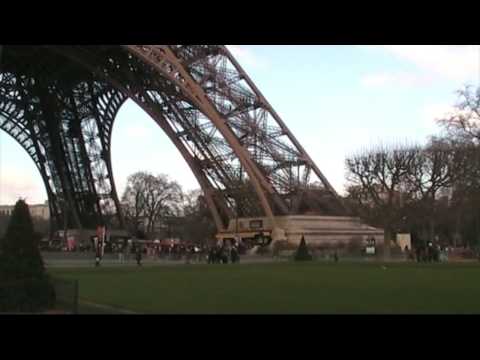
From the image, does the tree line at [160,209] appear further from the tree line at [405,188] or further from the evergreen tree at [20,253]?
the evergreen tree at [20,253]

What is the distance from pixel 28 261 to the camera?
1490 cm

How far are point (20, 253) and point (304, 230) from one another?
35874 millimetres

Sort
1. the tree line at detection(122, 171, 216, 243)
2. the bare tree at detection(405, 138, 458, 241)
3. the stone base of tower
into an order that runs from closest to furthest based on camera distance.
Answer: the stone base of tower → the bare tree at detection(405, 138, 458, 241) → the tree line at detection(122, 171, 216, 243)

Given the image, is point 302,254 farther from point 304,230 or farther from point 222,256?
point 304,230

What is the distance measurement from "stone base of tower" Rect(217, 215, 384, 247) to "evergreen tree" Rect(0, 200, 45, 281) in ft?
113

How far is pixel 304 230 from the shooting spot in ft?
163

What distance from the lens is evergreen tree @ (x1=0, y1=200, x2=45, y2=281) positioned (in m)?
14.7

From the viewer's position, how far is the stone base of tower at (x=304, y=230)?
162ft

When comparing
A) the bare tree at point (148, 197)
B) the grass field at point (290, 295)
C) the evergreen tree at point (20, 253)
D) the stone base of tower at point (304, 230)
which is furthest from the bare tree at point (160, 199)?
the evergreen tree at point (20, 253)

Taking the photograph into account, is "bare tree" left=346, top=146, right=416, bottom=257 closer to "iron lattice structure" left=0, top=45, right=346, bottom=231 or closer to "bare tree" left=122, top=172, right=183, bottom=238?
"iron lattice structure" left=0, top=45, right=346, bottom=231

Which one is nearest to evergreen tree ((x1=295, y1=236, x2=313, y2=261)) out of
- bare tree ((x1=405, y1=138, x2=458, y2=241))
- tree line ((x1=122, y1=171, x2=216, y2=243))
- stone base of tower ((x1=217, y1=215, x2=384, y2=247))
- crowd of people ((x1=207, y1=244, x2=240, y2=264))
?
stone base of tower ((x1=217, y1=215, x2=384, y2=247))

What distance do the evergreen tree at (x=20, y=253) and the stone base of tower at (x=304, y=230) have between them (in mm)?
34337
